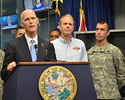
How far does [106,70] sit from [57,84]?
1.50 meters

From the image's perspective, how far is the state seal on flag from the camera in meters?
1.46

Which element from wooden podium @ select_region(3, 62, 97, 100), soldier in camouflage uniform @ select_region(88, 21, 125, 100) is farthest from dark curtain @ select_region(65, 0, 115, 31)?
wooden podium @ select_region(3, 62, 97, 100)

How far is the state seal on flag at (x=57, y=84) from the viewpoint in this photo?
1462 millimetres

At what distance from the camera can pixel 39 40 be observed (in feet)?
6.52

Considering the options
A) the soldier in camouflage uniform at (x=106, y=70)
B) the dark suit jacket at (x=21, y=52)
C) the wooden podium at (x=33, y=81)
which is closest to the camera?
the wooden podium at (x=33, y=81)

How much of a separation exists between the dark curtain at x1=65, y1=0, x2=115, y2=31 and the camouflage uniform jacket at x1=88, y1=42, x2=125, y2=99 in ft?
11.3

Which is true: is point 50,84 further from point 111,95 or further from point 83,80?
point 111,95

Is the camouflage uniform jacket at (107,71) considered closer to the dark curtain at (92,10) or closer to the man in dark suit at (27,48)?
the man in dark suit at (27,48)

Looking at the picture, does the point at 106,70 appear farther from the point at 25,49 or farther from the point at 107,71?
the point at 25,49

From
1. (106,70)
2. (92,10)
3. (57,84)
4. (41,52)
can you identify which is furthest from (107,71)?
(92,10)

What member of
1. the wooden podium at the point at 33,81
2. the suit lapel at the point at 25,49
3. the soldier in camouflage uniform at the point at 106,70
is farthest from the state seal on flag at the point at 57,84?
the soldier in camouflage uniform at the point at 106,70

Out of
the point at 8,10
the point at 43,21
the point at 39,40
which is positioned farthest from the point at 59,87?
the point at 43,21

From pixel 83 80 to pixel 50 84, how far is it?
0.75 ft

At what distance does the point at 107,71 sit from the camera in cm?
288
